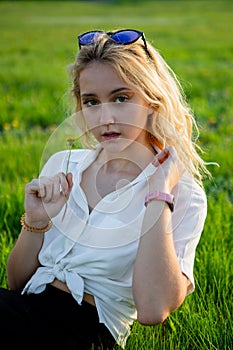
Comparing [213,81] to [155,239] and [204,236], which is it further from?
[155,239]

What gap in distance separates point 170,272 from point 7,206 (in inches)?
69.8

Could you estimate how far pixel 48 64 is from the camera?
32.9 feet

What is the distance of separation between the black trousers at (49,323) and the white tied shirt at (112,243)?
4cm

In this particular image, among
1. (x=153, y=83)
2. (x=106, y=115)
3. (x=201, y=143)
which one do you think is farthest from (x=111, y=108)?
(x=201, y=143)

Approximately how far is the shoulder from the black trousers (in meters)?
0.48

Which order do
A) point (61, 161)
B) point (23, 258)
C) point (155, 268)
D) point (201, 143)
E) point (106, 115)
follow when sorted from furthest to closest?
point (201, 143)
point (61, 161)
point (23, 258)
point (106, 115)
point (155, 268)

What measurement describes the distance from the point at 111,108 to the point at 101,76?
12 centimetres

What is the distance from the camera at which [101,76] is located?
2.10m

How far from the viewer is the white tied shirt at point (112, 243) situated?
2064mm

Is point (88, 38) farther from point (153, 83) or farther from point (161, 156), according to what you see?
point (161, 156)

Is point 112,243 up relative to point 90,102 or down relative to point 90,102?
down

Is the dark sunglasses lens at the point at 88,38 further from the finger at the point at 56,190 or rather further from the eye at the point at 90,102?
the finger at the point at 56,190

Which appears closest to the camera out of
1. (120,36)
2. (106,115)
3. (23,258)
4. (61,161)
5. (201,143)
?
(106,115)

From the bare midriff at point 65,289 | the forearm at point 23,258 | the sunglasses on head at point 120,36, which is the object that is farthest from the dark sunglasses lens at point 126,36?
the bare midriff at point 65,289
